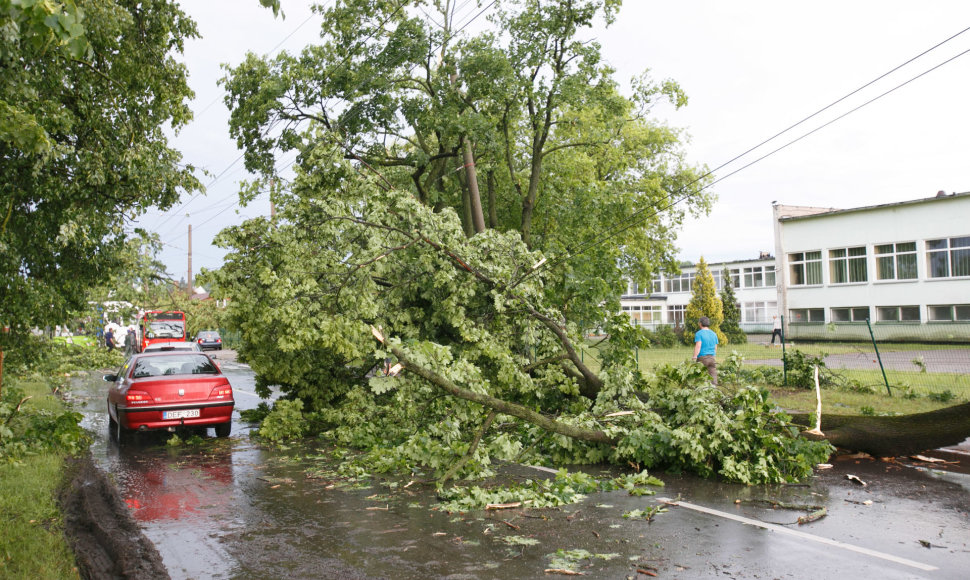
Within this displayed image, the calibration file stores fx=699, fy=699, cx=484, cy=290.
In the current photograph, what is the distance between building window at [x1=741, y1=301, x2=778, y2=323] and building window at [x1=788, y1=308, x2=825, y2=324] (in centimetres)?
1169

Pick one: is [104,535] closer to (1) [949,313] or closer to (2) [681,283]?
(1) [949,313]

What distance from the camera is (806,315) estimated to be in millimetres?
39844

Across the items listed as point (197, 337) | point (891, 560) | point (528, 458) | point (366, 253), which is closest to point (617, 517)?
point (891, 560)

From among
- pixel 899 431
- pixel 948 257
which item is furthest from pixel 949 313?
pixel 899 431

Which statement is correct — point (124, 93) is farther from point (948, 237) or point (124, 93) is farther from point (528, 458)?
point (948, 237)

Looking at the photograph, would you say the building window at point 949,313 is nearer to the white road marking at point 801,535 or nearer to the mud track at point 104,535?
the white road marking at point 801,535

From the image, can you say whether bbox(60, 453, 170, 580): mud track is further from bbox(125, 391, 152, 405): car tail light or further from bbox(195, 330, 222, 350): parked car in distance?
bbox(195, 330, 222, 350): parked car in distance

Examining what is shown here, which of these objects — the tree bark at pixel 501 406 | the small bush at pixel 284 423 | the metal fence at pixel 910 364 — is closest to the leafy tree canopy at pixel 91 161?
the small bush at pixel 284 423

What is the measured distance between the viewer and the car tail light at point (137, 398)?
10.9m

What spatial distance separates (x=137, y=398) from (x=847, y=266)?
36025 mm

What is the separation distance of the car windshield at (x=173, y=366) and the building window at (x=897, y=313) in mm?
34259

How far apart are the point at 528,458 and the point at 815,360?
27.9ft

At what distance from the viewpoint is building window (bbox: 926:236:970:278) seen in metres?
32.4

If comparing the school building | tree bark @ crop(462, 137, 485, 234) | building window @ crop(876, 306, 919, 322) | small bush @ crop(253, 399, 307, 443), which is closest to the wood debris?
small bush @ crop(253, 399, 307, 443)
